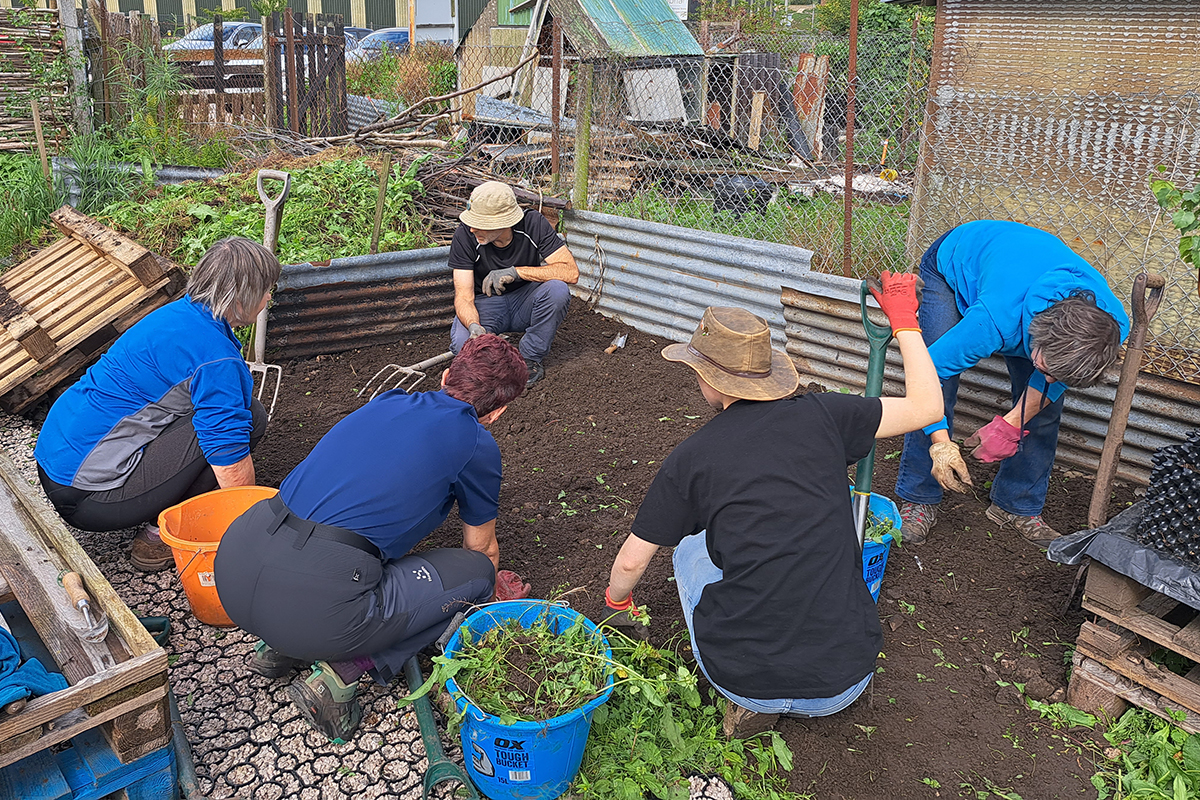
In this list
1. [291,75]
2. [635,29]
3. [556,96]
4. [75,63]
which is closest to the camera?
[556,96]

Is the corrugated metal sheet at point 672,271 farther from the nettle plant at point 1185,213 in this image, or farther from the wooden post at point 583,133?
the nettle plant at point 1185,213

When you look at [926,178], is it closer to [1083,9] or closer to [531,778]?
[1083,9]

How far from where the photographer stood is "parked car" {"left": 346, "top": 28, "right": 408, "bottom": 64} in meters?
16.1

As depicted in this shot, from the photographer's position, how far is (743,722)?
257cm

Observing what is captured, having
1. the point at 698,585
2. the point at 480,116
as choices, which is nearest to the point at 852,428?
the point at 698,585

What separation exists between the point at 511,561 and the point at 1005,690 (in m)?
1.85

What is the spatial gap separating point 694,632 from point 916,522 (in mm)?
1603

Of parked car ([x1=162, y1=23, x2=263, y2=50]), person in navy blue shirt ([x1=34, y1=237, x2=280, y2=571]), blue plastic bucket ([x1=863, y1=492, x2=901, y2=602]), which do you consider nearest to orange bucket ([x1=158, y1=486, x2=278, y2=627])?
person in navy blue shirt ([x1=34, y1=237, x2=280, y2=571])

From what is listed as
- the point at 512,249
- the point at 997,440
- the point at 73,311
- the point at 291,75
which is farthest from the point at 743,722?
the point at 291,75

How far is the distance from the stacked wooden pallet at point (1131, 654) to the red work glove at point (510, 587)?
6.03ft

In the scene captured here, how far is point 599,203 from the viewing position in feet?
20.7

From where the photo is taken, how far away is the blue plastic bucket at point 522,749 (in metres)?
2.24

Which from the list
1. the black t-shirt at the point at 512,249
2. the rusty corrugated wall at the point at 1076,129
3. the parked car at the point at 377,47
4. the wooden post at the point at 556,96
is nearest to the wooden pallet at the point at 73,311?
the black t-shirt at the point at 512,249

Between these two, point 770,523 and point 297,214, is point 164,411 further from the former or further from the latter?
point 297,214
